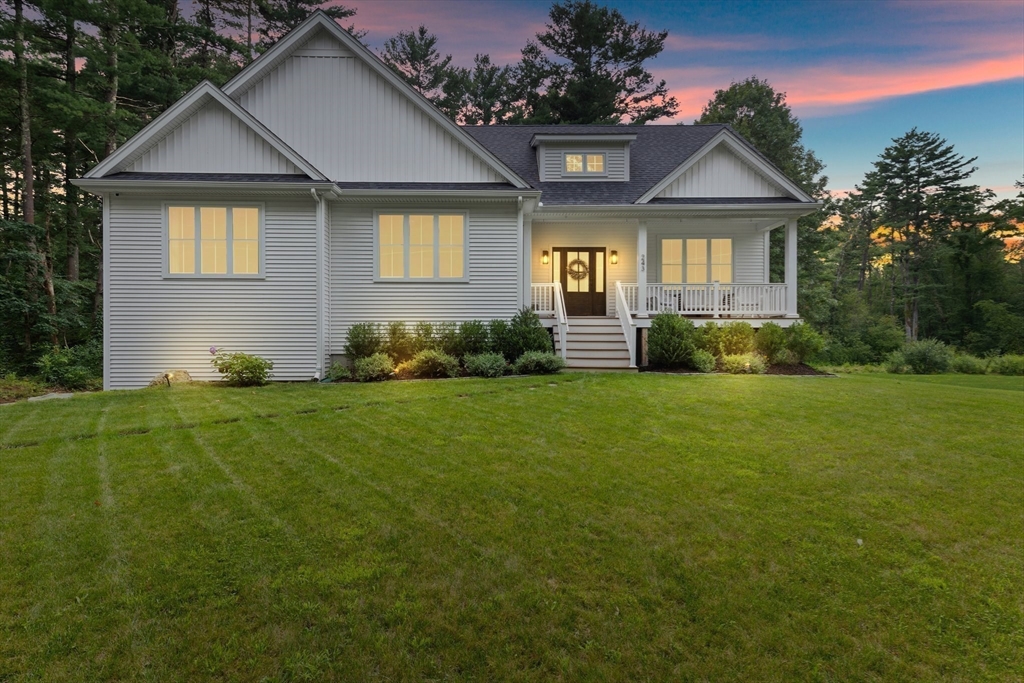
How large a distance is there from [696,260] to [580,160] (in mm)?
4761

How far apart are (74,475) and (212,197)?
26.2 ft

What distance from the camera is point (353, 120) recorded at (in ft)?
40.5

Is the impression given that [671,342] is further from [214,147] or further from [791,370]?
[214,147]

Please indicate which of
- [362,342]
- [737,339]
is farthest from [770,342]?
[362,342]

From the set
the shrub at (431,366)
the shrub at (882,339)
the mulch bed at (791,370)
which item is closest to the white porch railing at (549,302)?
the shrub at (431,366)

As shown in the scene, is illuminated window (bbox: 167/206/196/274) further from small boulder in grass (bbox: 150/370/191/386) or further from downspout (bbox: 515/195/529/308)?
downspout (bbox: 515/195/529/308)

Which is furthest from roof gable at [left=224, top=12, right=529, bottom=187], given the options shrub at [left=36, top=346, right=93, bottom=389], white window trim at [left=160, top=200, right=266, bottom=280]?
shrub at [left=36, top=346, right=93, bottom=389]

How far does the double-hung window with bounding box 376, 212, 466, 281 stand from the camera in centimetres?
1239

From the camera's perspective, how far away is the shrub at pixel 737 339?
12.8 metres

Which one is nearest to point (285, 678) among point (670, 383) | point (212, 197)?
point (670, 383)

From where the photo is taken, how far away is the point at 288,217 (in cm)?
1145

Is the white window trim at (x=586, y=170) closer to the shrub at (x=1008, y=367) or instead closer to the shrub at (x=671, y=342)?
the shrub at (x=671, y=342)

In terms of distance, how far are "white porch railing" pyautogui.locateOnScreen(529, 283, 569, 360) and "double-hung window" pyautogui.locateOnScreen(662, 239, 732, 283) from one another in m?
4.00

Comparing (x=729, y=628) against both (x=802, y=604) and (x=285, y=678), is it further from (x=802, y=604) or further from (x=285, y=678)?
(x=285, y=678)
